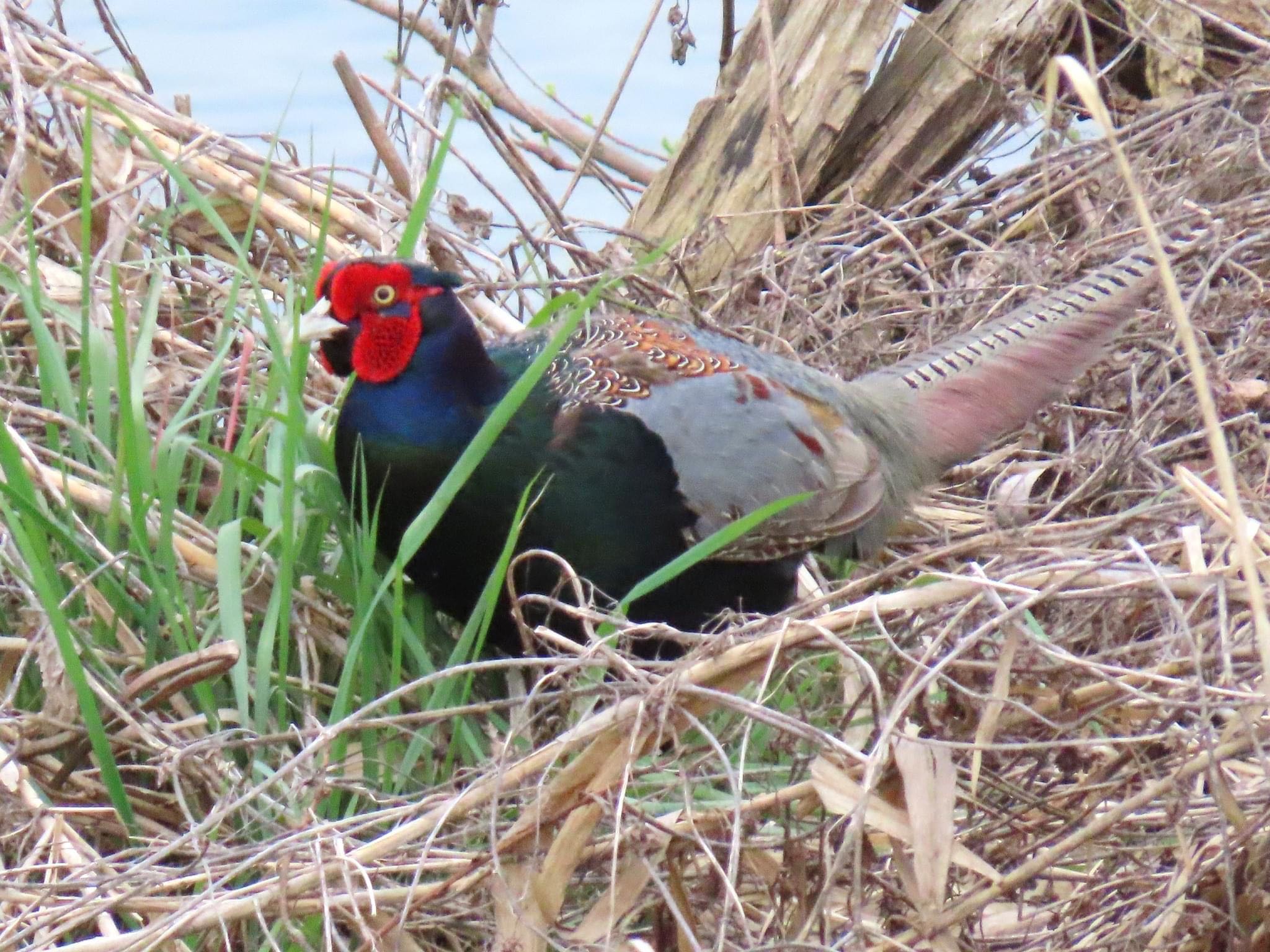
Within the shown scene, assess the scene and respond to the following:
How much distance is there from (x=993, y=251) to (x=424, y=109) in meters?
1.22

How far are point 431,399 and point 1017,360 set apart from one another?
1090mm

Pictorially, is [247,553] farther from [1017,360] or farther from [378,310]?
[1017,360]

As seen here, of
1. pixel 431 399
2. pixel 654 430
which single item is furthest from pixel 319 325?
pixel 654 430

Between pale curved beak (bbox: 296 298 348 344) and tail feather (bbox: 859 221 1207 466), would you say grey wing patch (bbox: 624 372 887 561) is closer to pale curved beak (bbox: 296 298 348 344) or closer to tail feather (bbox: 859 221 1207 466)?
tail feather (bbox: 859 221 1207 466)

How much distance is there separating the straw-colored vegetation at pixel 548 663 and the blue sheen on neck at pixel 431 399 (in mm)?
121

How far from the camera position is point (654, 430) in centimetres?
241

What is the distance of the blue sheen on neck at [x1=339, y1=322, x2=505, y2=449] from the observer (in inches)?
88.7

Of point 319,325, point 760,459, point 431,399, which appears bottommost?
point 760,459

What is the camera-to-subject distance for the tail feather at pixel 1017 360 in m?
2.72

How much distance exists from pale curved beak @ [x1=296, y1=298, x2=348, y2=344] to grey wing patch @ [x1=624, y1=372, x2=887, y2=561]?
450 mm

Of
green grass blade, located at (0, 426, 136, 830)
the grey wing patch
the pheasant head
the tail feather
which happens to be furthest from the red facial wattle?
the tail feather

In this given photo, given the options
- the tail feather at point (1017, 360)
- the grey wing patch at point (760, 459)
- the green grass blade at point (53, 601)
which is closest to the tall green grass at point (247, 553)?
the green grass blade at point (53, 601)

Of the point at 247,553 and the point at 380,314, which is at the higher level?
the point at 380,314

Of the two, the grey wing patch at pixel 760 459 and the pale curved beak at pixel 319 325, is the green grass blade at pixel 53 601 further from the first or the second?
the grey wing patch at pixel 760 459
